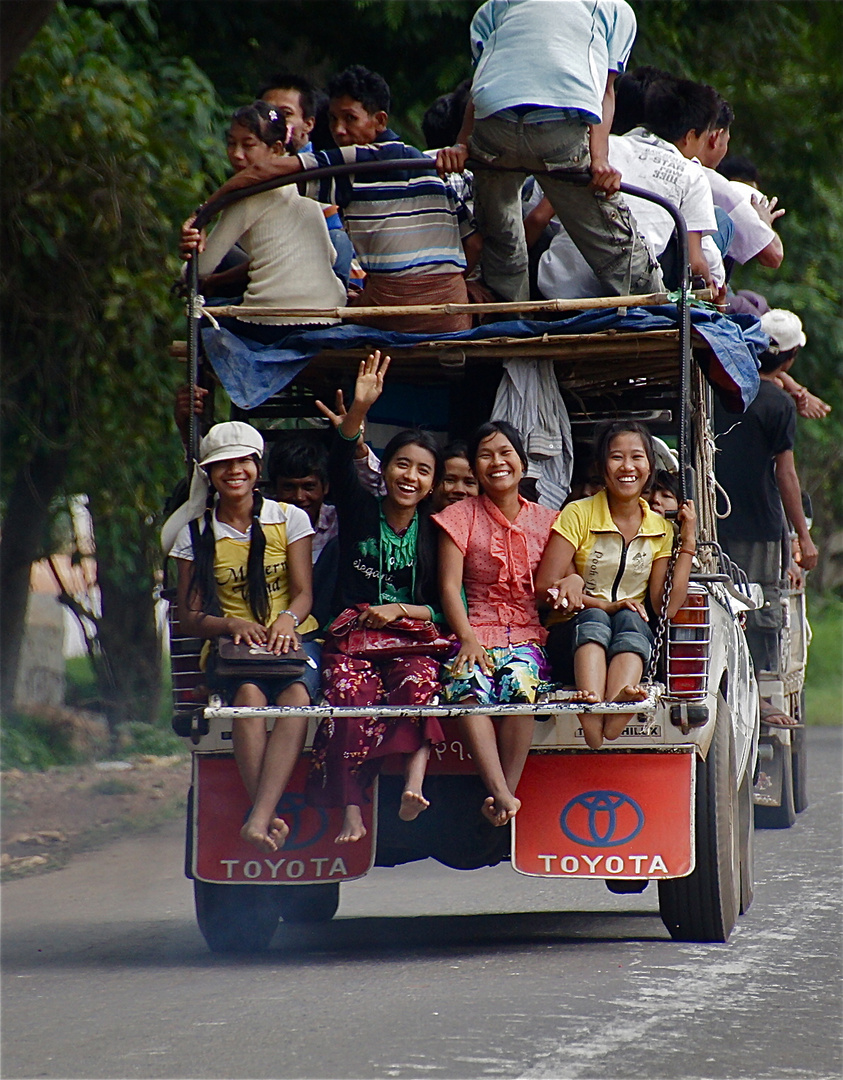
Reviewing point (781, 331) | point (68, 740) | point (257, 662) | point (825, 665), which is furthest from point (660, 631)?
point (825, 665)

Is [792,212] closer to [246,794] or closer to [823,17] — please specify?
[823,17]

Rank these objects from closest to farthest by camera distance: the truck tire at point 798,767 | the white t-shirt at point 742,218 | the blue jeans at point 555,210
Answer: the blue jeans at point 555,210 → the white t-shirt at point 742,218 → the truck tire at point 798,767

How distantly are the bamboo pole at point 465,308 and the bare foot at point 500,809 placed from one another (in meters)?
1.79

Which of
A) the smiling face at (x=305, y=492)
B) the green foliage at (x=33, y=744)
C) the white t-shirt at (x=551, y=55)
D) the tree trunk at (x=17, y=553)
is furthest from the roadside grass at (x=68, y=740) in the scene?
the white t-shirt at (x=551, y=55)

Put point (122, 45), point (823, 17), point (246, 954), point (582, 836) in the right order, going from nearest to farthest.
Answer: point (582, 836) → point (246, 954) → point (122, 45) → point (823, 17)

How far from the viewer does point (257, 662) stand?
5.84 m

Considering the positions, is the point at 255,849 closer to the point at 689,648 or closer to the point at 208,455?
the point at 208,455

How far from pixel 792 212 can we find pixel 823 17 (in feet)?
5.27

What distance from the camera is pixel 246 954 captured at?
6.44m

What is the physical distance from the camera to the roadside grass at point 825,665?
18.1 metres

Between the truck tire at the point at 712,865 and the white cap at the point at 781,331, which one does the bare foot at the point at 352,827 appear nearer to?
the truck tire at the point at 712,865

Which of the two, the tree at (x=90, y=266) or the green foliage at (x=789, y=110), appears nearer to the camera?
the tree at (x=90, y=266)

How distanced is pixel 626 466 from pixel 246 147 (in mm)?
2053

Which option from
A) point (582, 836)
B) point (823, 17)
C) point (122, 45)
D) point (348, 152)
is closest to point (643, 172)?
point (348, 152)
